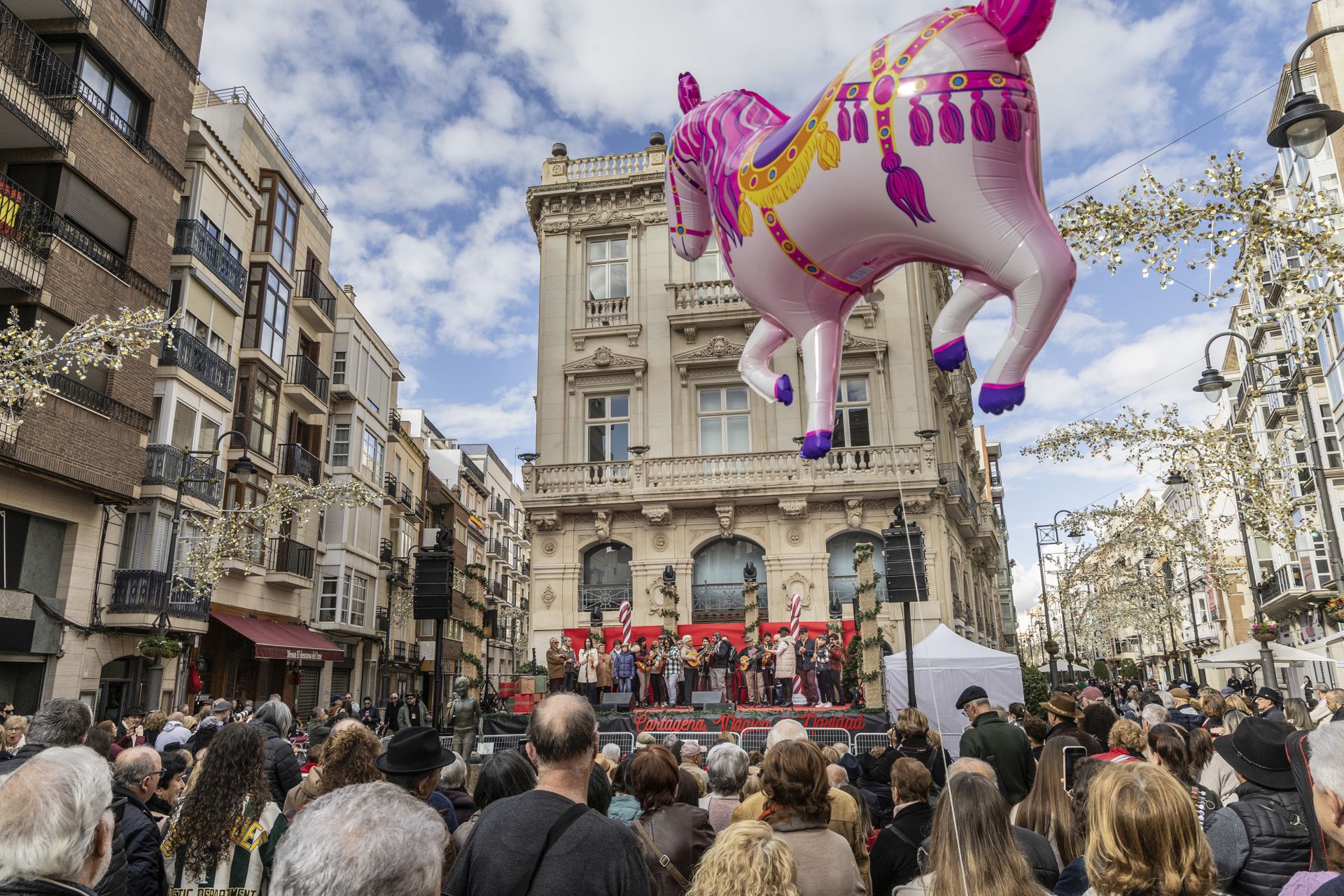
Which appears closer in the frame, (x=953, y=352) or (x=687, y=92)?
(x=953, y=352)

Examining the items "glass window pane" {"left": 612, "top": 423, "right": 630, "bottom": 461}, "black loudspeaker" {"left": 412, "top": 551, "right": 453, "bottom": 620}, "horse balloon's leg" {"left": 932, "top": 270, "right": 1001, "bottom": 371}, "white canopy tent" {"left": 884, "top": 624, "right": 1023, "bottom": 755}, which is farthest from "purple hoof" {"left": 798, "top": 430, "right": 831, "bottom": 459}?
"glass window pane" {"left": 612, "top": 423, "right": 630, "bottom": 461}

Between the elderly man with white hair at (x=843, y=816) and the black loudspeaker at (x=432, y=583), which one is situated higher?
the black loudspeaker at (x=432, y=583)

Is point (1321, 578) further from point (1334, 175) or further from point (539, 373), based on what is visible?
point (539, 373)

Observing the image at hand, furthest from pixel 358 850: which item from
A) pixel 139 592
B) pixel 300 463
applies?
pixel 300 463

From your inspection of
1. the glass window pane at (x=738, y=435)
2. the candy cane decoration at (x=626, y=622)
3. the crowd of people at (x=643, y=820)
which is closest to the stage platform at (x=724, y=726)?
the candy cane decoration at (x=626, y=622)

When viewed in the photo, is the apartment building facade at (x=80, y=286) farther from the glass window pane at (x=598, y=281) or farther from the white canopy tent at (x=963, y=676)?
the white canopy tent at (x=963, y=676)

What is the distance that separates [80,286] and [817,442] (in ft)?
67.5

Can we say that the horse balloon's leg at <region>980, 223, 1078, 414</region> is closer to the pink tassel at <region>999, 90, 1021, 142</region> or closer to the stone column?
the pink tassel at <region>999, 90, 1021, 142</region>

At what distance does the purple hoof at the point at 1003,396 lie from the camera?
480 cm

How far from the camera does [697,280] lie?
27.8 meters

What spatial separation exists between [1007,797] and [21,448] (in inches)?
762

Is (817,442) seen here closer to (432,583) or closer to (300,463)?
(432,583)

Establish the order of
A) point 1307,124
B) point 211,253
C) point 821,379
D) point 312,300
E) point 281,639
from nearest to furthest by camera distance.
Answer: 1. point 821,379
2. point 1307,124
3. point 211,253
4. point 281,639
5. point 312,300

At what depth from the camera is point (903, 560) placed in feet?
48.2
